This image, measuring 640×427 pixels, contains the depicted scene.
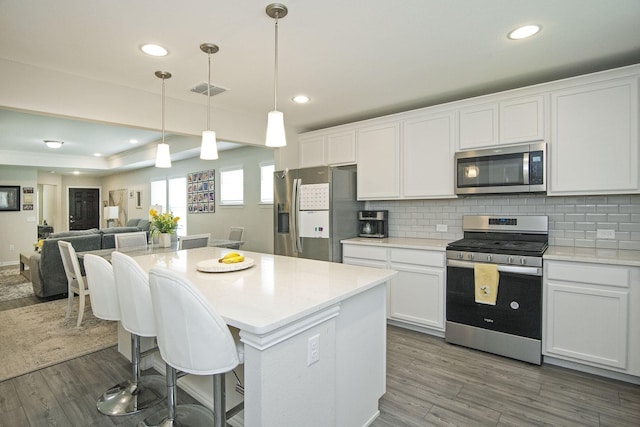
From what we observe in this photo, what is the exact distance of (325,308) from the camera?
1.46 m

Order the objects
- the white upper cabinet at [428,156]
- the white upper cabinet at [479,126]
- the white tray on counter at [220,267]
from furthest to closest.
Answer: the white upper cabinet at [428,156], the white upper cabinet at [479,126], the white tray on counter at [220,267]

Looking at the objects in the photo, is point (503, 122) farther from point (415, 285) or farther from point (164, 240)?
point (164, 240)

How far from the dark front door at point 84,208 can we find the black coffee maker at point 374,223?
33.9ft

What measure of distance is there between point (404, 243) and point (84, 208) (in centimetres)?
1130

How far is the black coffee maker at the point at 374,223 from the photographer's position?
3869 millimetres

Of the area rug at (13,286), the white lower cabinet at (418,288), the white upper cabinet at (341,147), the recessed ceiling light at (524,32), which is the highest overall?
the recessed ceiling light at (524,32)

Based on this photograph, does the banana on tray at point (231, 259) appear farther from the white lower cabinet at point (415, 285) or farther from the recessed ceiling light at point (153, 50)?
the white lower cabinet at point (415, 285)

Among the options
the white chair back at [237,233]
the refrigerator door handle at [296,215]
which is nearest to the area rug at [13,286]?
the white chair back at [237,233]

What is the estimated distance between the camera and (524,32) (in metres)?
2.18

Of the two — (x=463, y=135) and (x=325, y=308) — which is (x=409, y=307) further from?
(x=325, y=308)

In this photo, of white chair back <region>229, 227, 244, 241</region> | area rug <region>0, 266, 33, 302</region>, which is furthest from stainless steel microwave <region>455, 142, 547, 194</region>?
area rug <region>0, 266, 33, 302</region>

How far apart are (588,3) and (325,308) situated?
7.30ft

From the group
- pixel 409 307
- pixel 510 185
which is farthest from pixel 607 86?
pixel 409 307

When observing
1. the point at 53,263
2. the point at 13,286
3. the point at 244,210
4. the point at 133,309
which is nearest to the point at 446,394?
the point at 133,309
